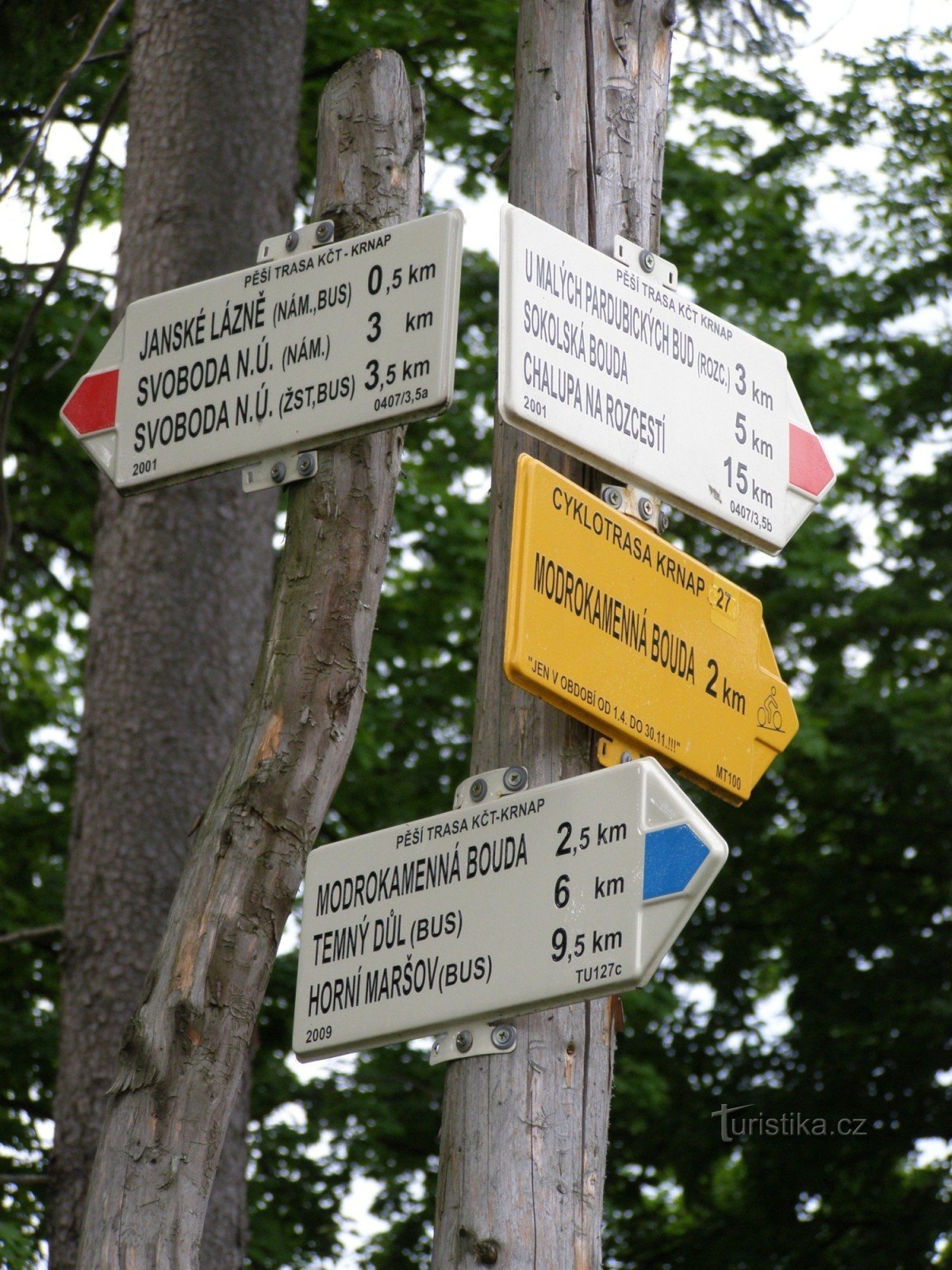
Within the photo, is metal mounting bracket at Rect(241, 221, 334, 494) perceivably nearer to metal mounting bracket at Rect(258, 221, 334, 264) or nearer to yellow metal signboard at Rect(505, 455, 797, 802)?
metal mounting bracket at Rect(258, 221, 334, 264)

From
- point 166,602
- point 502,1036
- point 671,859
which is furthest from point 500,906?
point 166,602

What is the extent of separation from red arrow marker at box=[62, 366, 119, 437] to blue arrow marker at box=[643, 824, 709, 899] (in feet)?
4.94

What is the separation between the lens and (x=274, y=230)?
705 cm

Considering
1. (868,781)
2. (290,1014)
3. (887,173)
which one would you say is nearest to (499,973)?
(290,1014)

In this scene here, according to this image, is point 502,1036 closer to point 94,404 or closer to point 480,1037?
point 480,1037

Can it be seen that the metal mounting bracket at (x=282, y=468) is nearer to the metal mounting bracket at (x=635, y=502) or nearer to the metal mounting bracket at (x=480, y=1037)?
the metal mounting bracket at (x=635, y=502)

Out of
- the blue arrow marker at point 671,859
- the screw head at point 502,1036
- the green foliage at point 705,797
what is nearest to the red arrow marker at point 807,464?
the blue arrow marker at point 671,859

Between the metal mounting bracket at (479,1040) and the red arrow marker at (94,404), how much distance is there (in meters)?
1.40

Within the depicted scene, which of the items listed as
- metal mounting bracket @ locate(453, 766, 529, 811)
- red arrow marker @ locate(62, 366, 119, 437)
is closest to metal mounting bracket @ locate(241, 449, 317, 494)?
red arrow marker @ locate(62, 366, 119, 437)

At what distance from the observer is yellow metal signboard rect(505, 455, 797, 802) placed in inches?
105

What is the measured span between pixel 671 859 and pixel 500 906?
31cm

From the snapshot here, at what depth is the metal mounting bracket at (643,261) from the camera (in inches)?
123

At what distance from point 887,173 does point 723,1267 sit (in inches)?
302

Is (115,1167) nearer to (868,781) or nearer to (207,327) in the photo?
(207,327)
